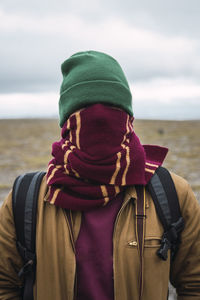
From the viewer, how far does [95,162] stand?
2076 millimetres

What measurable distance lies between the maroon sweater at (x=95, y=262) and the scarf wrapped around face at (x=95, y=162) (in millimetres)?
188

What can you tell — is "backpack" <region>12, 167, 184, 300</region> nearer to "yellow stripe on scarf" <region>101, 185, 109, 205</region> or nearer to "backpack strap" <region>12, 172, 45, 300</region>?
"backpack strap" <region>12, 172, 45, 300</region>

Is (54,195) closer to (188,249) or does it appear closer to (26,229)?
(26,229)

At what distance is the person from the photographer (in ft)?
6.50

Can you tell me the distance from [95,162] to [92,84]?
57cm

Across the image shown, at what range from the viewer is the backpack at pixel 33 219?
203 cm

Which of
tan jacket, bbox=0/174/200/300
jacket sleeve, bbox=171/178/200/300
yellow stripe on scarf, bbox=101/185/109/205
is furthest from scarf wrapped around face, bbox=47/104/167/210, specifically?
jacket sleeve, bbox=171/178/200/300

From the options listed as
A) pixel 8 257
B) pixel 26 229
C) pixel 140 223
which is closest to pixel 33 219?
pixel 26 229

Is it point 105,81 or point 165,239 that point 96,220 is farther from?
point 105,81

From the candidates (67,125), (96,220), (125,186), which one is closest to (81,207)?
(96,220)

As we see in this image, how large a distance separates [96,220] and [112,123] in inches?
27.8

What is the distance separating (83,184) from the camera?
2.08 metres

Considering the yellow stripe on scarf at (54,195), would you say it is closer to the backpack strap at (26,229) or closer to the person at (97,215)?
the person at (97,215)

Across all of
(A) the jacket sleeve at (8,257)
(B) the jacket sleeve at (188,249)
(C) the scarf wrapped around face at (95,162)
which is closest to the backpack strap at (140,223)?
(C) the scarf wrapped around face at (95,162)
